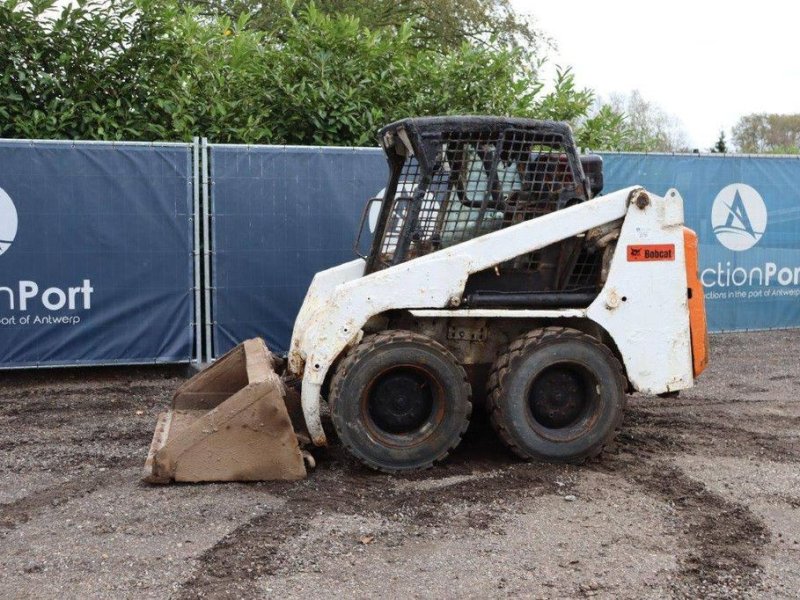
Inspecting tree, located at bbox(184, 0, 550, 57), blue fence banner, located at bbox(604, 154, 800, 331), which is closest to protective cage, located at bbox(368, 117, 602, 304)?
blue fence banner, located at bbox(604, 154, 800, 331)

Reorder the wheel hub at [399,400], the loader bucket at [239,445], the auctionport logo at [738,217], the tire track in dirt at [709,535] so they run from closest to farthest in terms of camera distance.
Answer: the tire track in dirt at [709,535] < the loader bucket at [239,445] < the wheel hub at [399,400] < the auctionport logo at [738,217]

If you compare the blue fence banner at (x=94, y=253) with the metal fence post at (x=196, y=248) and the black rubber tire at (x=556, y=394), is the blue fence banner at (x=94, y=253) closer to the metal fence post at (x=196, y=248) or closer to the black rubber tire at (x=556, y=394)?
the metal fence post at (x=196, y=248)

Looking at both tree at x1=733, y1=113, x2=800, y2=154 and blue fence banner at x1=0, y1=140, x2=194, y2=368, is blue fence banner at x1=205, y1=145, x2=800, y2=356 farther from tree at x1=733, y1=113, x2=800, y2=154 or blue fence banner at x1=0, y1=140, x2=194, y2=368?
tree at x1=733, y1=113, x2=800, y2=154

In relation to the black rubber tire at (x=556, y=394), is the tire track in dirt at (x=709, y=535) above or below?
below

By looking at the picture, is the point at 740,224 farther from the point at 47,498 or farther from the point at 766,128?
the point at 766,128

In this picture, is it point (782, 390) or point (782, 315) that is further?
point (782, 315)

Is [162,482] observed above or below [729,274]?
below

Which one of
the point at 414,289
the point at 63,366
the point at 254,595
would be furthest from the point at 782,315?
the point at 254,595

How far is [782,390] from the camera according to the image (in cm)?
845

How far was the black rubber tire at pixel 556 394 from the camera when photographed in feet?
18.6

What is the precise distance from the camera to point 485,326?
5941 millimetres

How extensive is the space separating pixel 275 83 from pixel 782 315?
268 inches

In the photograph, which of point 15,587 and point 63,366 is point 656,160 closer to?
point 63,366

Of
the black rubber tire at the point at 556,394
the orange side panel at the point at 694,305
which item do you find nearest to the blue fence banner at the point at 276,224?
the black rubber tire at the point at 556,394
